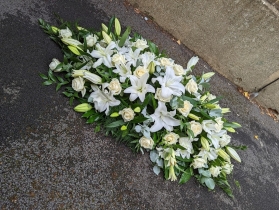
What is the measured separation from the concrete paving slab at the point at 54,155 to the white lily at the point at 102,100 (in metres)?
0.16

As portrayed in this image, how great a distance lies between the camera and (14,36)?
6.46ft

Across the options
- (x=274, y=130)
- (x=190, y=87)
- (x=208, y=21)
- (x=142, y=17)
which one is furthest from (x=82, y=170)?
(x=274, y=130)

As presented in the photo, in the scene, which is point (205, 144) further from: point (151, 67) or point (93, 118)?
point (93, 118)

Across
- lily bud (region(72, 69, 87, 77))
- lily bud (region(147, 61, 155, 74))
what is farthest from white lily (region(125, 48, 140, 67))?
lily bud (region(72, 69, 87, 77))

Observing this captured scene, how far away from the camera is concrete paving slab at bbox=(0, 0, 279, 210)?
1567 mm

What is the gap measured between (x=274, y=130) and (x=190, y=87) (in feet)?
7.10

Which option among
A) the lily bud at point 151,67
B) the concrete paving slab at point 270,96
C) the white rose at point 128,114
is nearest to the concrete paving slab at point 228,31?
the concrete paving slab at point 270,96

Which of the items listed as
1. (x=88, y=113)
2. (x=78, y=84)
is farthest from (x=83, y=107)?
(x=78, y=84)

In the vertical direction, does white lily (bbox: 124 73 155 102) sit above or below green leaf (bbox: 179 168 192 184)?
above

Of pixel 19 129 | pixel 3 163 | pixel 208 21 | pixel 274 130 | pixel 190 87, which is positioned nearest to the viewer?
pixel 3 163

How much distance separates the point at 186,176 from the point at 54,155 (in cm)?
99

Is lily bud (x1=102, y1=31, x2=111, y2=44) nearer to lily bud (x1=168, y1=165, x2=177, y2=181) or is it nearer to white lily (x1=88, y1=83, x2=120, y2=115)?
white lily (x1=88, y1=83, x2=120, y2=115)

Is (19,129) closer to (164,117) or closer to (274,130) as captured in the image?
(164,117)

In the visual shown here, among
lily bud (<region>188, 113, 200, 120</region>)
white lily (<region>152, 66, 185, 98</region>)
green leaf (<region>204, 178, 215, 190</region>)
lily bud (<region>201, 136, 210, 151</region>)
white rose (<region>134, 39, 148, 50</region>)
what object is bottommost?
green leaf (<region>204, 178, 215, 190</region>)
